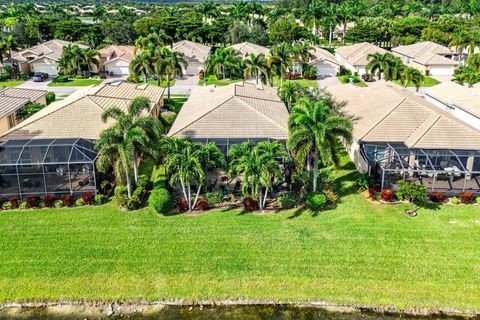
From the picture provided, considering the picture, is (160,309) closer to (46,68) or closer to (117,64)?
(117,64)

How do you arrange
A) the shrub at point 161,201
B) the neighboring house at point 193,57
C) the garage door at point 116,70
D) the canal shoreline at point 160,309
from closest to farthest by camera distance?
the canal shoreline at point 160,309
the shrub at point 161,201
the garage door at point 116,70
the neighboring house at point 193,57

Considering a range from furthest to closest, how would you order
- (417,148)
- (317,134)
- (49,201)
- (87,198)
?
(417,148) < (87,198) < (49,201) < (317,134)

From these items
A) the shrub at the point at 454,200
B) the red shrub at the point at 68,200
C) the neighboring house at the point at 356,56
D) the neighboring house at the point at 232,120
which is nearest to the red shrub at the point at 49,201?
the red shrub at the point at 68,200

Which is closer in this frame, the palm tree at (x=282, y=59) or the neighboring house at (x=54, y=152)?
the neighboring house at (x=54, y=152)

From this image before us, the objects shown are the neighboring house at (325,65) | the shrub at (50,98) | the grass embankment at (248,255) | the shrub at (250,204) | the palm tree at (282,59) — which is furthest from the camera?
the neighboring house at (325,65)

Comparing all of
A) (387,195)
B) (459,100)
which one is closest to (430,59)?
(459,100)

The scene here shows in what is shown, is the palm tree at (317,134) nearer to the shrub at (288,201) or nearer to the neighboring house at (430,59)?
the shrub at (288,201)

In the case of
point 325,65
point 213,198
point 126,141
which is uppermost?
point 325,65
